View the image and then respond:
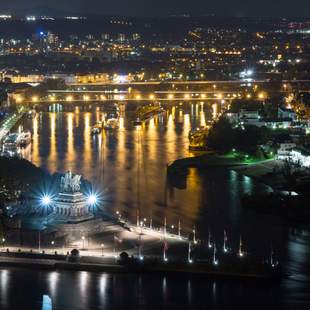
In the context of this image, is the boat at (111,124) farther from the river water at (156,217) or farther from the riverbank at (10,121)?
the riverbank at (10,121)

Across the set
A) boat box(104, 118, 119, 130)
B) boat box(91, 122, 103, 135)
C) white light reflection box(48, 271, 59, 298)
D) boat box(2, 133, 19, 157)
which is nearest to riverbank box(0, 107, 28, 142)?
boat box(2, 133, 19, 157)

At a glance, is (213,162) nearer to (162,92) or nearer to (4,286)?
(4,286)

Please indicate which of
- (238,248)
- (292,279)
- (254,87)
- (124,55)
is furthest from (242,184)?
(124,55)

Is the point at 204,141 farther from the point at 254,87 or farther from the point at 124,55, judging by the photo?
the point at 124,55

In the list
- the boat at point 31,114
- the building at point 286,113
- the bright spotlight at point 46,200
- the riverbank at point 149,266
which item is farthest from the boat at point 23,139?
the riverbank at point 149,266

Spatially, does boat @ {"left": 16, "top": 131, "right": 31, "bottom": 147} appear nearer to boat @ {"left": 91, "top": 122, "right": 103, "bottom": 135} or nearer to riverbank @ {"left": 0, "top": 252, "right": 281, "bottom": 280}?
boat @ {"left": 91, "top": 122, "right": 103, "bottom": 135}

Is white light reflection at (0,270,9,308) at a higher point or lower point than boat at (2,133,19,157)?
lower
